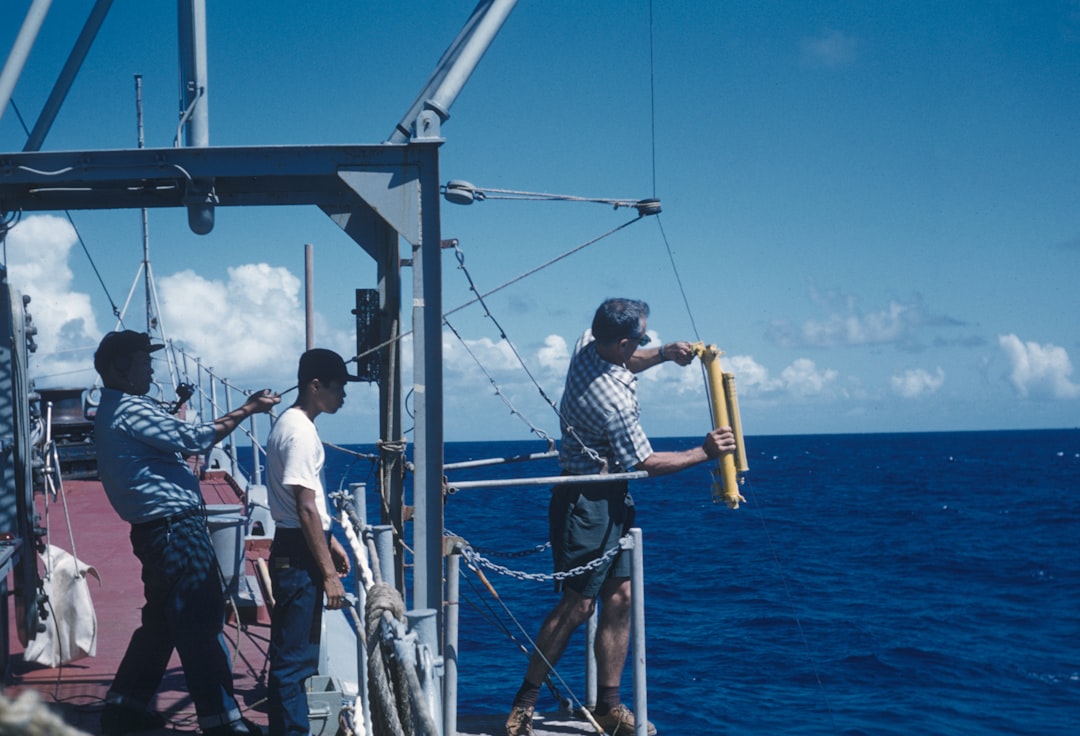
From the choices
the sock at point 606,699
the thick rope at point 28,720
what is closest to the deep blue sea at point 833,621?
the sock at point 606,699

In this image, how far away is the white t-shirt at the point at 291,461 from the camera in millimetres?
3789

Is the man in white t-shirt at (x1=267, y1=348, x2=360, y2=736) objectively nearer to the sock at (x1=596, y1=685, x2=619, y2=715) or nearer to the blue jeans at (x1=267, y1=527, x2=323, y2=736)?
the blue jeans at (x1=267, y1=527, x2=323, y2=736)

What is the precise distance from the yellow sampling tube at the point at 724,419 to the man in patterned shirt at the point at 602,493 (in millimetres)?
74

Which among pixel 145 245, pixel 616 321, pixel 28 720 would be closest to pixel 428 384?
pixel 616 321

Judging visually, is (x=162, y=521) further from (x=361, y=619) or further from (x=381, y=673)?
(x=381, y=673)

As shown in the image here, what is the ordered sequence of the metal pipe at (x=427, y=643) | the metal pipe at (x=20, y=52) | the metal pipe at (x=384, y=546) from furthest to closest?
the metal pipe at (x=20, y=52), the metal pipe at (x=384, y=546), the metal pipe at (x=427, y=643)

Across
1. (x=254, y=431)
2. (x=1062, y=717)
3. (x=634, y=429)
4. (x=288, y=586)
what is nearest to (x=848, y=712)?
(x=1062, y=717)

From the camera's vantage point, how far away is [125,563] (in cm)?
877

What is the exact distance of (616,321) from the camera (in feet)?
14.8

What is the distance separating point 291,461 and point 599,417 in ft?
4.64

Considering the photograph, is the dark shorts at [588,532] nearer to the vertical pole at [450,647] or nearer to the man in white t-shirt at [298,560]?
the vertical pole at [450,647]

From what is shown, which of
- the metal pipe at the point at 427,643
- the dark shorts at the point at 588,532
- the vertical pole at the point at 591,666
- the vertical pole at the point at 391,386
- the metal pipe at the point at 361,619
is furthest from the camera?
the vertical pole at the point at 591,666

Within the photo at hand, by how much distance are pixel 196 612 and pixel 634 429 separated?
1.96 metres

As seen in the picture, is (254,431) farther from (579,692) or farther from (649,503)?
(649,503)
